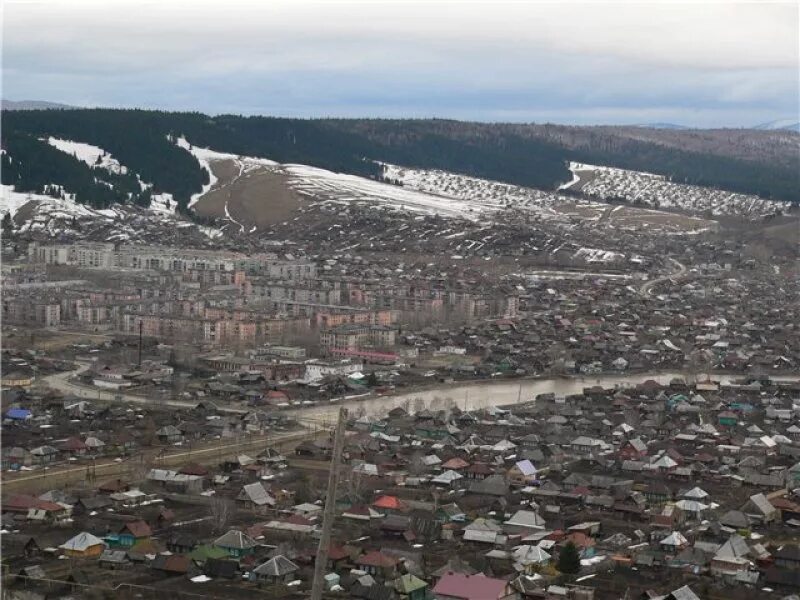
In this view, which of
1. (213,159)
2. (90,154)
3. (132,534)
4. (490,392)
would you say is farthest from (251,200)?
(132,534)

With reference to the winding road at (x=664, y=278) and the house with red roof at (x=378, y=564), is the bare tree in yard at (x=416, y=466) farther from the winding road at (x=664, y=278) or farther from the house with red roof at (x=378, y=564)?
the winding road at (x=664, y=278)

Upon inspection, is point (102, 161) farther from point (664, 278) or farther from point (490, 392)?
point (490, 392)

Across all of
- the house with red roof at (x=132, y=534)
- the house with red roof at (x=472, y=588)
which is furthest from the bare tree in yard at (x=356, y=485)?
the house with red roof at (x=472, y=588)

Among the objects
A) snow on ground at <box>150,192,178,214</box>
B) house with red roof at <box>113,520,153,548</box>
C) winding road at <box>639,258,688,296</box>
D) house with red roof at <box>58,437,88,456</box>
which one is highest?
house with red roof at <box>113,520,153,548</box>

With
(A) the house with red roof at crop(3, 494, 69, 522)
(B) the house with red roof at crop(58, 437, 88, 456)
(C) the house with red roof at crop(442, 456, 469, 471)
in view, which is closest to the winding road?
(C) the house with red roof at crop(442, 456, 469, 471)

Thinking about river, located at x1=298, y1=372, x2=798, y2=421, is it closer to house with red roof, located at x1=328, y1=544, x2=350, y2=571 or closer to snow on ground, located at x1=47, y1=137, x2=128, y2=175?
house with red roof, located at x1=328, y1=544, x2=350, y2=571

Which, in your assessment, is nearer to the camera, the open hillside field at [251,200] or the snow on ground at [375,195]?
the open hillside field at [251,200]
